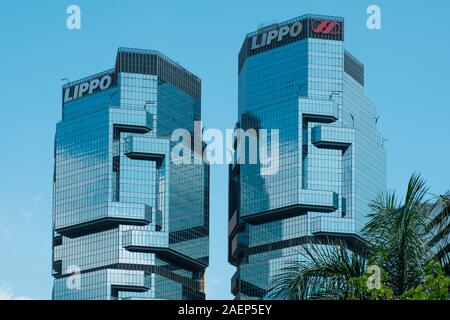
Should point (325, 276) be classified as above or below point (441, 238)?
below

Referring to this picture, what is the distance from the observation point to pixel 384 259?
1147 inches

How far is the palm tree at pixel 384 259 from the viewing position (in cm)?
2933

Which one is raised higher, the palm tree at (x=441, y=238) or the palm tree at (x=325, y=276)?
the palm tree at (x=441, y=238)

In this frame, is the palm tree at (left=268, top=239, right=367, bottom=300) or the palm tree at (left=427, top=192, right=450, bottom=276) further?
the palm tree at (left=427, top=192, right=450, bottom=276)

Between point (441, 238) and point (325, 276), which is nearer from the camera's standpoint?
point (325, 276)

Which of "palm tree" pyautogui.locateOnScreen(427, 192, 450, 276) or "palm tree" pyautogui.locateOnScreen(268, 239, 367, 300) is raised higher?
"palm tree" pyautogui.locateOnScreen(427, 192, 450, 276)

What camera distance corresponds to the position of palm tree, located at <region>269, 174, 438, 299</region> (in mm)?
29328

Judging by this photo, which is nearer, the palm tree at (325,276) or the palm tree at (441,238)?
the palm tree at (325,276)
